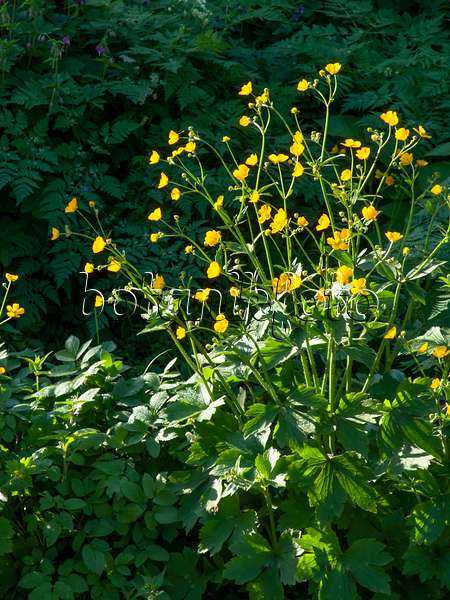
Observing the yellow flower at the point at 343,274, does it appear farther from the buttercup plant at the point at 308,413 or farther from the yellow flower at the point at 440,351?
the yellow flower at the point at 440,351

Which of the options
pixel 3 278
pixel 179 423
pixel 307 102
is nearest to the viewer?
pixel 179 423

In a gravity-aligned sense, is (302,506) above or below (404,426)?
below

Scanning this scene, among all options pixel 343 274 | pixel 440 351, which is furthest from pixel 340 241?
pixel 440 351

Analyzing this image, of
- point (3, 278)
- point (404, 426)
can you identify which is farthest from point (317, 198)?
point (404, 426)

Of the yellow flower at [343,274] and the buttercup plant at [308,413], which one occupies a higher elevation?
the yellow flower at [343,274]

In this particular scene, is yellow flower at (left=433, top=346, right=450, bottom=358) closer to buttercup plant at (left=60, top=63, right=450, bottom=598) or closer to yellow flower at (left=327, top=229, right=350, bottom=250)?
buttercup plant at (left=60, top=63, right=450, bottom=598)

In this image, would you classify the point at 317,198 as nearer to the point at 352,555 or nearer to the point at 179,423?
the point at 179,423

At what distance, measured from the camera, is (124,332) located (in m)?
3.80

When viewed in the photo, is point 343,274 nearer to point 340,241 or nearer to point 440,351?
point 340,241

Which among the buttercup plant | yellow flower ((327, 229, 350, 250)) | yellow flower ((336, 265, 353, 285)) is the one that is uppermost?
yellow flower ((327, 229, 350, 250))

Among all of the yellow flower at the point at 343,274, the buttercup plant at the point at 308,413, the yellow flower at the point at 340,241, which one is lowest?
the buttercup plant at the point at 308,413

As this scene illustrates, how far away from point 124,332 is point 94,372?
1.25m

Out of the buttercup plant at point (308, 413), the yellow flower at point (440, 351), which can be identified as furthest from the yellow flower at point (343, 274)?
the yellow flower at point (440, 351)

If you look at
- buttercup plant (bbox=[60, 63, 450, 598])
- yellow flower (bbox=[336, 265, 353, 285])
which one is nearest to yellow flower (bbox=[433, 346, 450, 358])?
buttercup plant (bbox=[60, 63, 450, 598])
